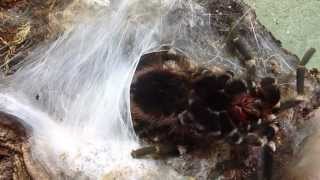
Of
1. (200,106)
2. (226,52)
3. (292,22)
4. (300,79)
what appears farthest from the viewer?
(292,22)

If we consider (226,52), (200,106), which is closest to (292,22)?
(226,52)

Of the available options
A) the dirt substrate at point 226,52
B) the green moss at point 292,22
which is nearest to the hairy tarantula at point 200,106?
the dirt substrate at point 226,52

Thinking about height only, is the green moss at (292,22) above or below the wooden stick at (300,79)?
above

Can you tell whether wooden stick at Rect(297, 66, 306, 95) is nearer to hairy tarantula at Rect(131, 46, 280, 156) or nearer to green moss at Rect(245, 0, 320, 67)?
hairy tarantula at Rect(131, 46, 280, 156)

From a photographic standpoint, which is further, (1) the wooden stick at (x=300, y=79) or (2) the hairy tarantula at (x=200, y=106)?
(1) the wooden stick at (x=300, y=79)

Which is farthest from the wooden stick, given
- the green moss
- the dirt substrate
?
the green moss

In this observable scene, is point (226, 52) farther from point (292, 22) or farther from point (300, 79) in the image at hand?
point (292, 22)

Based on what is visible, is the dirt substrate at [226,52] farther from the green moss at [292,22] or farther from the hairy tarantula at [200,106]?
the green moss at [292,22]

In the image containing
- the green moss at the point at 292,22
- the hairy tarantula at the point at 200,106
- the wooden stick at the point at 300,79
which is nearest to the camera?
the hairy tarantula at the point at 200,106

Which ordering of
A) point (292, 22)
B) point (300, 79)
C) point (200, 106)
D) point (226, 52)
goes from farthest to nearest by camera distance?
1. point (292, 22)
2. point (226, 52)
3. point (300, 79)
4. point (200, 106)

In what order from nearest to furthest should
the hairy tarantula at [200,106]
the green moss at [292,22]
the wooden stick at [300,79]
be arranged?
the hairy tarantula at [200,106] < the wooden stick at [300,79] < the green moss at [292,22]
